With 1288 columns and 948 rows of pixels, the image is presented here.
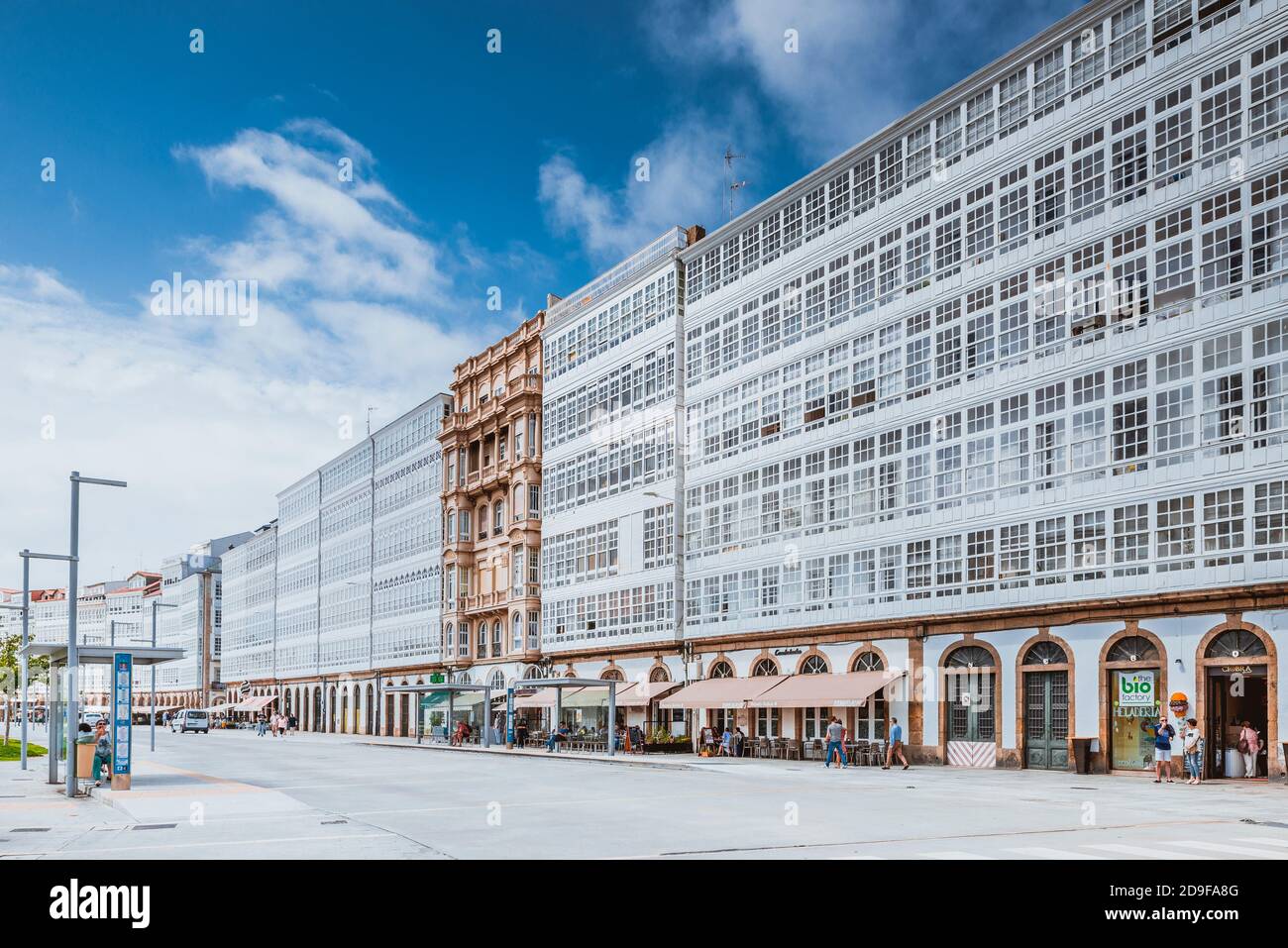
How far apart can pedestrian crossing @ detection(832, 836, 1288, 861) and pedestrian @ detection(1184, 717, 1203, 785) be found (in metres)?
15.6

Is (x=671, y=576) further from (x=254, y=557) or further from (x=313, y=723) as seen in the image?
(x=254, y=557)

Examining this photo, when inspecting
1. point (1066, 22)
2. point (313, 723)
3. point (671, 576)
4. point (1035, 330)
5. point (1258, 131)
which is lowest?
point (313, 723)

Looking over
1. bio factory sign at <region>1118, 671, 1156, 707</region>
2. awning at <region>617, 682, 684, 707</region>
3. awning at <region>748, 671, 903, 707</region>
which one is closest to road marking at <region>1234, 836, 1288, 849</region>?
bio factory sign at <region>1118, 671, 1156, 707</region>

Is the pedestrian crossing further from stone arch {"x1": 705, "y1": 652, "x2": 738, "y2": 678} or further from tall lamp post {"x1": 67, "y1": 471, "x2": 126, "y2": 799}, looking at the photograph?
stone arch {"x1": 705, "y1": 652, "x2": 738, "y2": 678}

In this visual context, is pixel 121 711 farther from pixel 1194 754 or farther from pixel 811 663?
pixel 811 663

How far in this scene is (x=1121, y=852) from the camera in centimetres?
1583

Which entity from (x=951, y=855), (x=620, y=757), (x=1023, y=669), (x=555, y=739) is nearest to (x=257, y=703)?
(x=555, y=739)

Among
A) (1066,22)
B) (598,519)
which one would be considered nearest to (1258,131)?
(1066,22)

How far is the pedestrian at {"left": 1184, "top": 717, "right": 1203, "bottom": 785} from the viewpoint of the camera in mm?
31859

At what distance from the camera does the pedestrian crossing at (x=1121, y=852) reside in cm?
1529

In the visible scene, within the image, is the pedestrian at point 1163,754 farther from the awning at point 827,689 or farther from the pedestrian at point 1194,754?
the awning at point 827,689

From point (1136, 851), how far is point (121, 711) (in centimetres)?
2263

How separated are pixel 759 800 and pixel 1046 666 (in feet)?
50.8

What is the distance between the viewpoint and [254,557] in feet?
424
